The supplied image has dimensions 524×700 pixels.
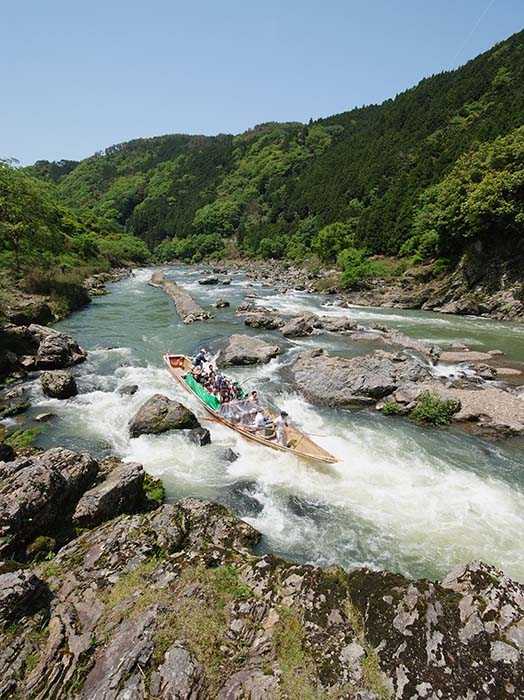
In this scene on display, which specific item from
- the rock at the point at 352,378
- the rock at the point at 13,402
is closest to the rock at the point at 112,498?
the rock at the point at 13,402

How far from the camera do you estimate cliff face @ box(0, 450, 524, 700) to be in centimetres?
530

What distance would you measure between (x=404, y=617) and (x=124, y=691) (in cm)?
397

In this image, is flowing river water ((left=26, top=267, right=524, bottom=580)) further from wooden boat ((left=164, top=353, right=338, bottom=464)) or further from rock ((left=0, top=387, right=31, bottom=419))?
rock ((left=0, top=387, right=31, bottom=419))

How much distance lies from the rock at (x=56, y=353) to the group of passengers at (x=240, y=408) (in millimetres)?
7568

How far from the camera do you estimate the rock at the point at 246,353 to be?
22547mm

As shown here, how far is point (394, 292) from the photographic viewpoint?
4147 centimetres

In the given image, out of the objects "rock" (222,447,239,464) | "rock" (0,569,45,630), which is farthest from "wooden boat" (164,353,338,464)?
"rock" (0,569,45,630)

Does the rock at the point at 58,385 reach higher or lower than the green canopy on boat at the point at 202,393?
higher

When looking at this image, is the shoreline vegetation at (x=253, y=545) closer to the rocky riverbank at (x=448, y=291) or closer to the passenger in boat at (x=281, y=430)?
the rocky riverbank at (x=448, y=291)

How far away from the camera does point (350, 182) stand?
3255 inches

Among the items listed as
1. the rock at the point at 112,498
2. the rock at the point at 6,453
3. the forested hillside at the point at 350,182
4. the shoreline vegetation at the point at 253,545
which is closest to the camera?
the shoreline vegetation at the point at 253,545

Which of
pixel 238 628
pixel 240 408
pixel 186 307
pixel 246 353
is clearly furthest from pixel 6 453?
pixel 186 307

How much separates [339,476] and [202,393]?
728 cm

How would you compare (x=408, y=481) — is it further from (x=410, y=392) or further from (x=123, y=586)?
(x=123, y=586)
